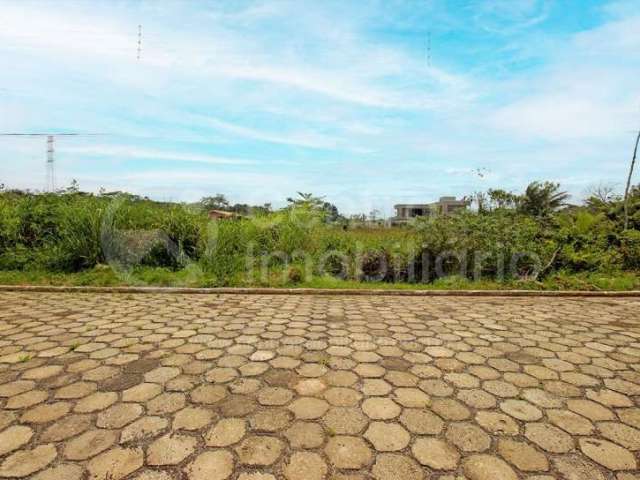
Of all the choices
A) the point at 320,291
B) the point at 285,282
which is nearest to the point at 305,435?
the point at 320,291

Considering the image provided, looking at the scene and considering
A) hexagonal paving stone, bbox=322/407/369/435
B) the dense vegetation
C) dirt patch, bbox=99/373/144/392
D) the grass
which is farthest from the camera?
the dense vegetation

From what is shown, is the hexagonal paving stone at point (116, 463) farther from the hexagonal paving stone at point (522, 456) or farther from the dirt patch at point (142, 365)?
the hexagonal paving stone at point (522, 456)

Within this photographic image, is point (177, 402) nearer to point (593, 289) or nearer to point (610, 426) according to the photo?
point (610, 426)

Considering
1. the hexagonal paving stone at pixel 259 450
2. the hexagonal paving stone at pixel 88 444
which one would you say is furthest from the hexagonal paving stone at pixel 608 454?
the hexagonal paving stone at pixel 88 444

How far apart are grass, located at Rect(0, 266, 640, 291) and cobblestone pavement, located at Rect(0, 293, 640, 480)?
6.32ft

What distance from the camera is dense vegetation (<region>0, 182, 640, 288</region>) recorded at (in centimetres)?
682

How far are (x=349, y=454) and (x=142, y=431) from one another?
119 cm

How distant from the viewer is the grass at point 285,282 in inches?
246

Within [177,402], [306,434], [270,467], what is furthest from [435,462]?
[177,402]

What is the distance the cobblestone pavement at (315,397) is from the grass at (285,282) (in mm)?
1927

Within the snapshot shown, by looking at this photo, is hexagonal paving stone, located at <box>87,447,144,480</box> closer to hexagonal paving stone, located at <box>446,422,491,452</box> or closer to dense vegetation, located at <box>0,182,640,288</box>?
hexagonal paving stone, located at <box>446,422,491,452</box>

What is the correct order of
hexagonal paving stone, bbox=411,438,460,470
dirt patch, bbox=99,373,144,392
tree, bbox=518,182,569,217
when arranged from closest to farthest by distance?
hexagonal paving stone, bbox=411,438,460,470, dirt patch, bbox=99,373,144,392, tree, bbox=518,182,569,217

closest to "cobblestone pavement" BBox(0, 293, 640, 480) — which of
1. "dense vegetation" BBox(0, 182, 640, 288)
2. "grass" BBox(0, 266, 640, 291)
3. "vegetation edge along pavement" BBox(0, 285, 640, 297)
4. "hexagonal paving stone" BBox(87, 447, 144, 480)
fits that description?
"hexagonal paving stone" BBox(87, 447, 144, 480)

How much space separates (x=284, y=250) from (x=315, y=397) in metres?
6.00
